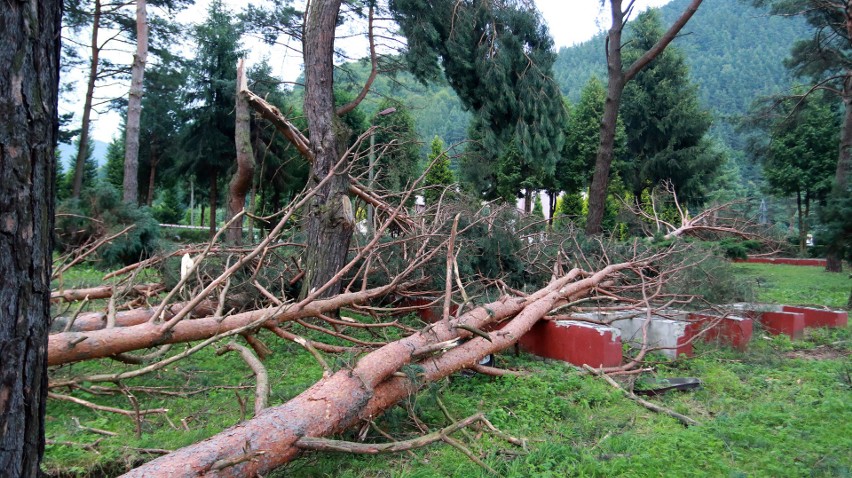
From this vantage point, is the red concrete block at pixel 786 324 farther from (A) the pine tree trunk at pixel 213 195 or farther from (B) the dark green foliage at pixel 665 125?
(B) the dark green foliage at pixel 665 125

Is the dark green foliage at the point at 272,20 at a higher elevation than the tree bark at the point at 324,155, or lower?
higher

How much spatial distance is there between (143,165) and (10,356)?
33183mm

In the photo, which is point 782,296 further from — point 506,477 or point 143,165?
point 143,165

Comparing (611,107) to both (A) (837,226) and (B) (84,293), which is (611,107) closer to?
(A) (837,226)

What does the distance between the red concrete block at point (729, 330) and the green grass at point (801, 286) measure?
5.93 feet

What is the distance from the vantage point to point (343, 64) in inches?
465

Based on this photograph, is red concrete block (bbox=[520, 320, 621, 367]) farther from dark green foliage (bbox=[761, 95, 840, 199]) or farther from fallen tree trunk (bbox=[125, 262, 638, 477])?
dark green foliage (bbox=[761, 95, 840, 199])

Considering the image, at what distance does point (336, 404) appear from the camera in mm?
3242

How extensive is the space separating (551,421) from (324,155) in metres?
4.28

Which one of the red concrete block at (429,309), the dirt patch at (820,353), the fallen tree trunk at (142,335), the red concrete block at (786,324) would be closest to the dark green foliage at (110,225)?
the red concrete block at (429,309)

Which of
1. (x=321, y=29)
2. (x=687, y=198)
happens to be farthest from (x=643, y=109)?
(x=321, y=29)

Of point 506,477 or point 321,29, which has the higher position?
point 321,29

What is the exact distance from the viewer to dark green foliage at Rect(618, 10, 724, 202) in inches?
1086

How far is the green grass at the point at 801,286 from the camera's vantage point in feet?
30.2
